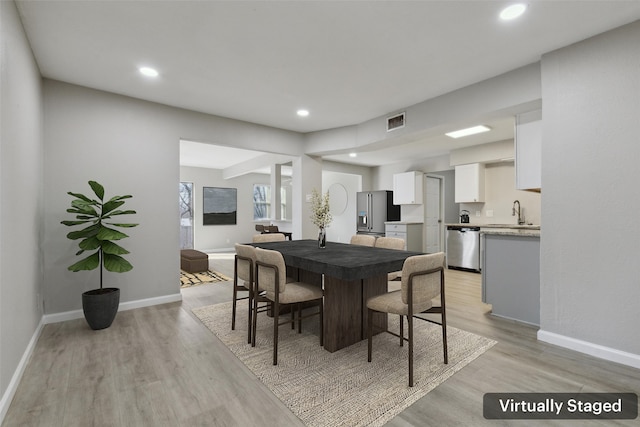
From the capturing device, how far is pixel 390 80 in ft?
10.4

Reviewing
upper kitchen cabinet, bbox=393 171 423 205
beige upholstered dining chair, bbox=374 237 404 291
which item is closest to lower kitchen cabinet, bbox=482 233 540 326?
beige upholstered dining chair, bbox=374 237 404 291

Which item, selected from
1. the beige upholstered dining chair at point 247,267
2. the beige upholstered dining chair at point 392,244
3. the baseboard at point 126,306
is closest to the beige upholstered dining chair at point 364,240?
the beige upholstered dining chair at point 392,244

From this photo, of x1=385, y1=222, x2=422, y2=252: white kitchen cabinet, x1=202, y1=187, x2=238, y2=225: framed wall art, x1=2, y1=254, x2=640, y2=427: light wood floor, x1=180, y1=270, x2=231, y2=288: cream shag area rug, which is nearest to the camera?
x1=2, y1=254, x2=640, y2=427: light wood floor

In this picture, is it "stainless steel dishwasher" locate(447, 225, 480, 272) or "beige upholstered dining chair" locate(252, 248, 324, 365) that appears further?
"stainless steel dishwasher" locate(447, 225, 480, 272)

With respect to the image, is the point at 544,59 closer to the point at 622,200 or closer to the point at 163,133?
the point at 622,200

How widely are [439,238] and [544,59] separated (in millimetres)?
5113

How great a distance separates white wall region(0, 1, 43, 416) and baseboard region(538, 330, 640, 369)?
3844mm

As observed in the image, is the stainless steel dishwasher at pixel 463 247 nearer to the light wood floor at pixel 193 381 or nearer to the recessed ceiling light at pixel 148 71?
the light wood floor at pixel 193 381

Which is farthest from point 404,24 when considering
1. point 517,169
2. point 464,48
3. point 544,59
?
point 517,169

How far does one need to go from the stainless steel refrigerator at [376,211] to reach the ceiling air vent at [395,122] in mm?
3363

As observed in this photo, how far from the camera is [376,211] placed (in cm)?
752

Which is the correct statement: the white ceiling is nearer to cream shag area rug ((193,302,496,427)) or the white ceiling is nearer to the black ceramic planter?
the black ceramic planter

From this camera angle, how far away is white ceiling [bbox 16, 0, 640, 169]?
6.76ft

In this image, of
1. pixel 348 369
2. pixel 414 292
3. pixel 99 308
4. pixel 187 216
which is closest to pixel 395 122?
pixel 414 292
